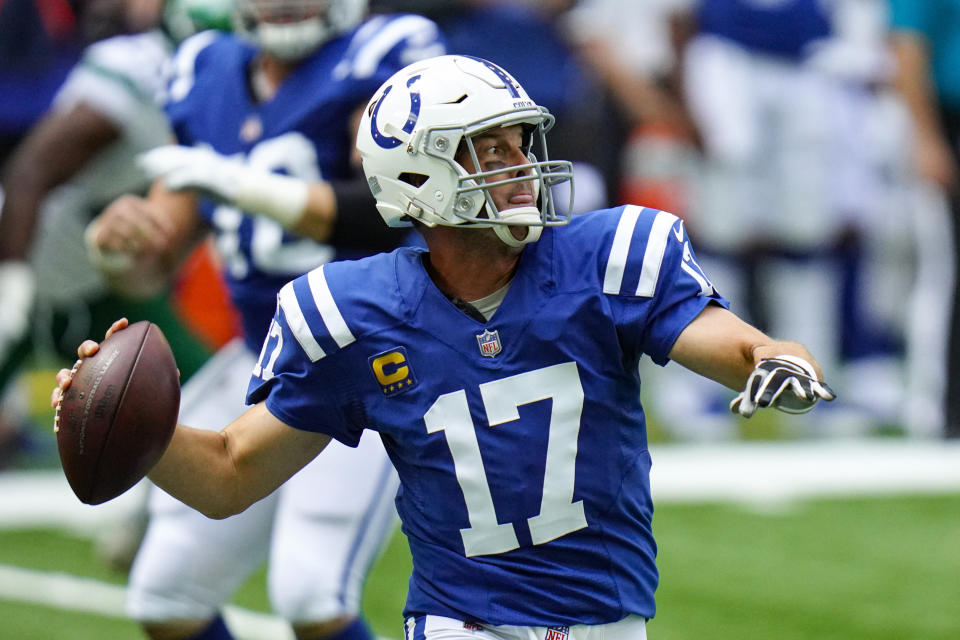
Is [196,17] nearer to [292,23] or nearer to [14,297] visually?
[14,297]

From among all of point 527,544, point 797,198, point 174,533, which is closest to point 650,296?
point 527,544

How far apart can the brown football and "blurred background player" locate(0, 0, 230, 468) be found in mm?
2122

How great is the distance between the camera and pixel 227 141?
3.97 meters

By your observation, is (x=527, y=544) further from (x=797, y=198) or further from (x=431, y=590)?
(x=797, y=198)

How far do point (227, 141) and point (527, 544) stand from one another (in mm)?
1614

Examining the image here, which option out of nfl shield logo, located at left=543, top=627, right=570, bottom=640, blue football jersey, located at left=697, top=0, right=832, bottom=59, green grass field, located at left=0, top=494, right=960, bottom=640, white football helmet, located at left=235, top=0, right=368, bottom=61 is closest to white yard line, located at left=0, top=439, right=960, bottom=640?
green grass field, located at left=0, top=494, right=960, bottom=640

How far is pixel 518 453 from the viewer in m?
2.76

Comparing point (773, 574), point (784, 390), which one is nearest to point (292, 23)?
point (784, 390)

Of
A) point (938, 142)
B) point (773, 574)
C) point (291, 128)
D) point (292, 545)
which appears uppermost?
point (291, 128)

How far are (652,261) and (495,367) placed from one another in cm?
33

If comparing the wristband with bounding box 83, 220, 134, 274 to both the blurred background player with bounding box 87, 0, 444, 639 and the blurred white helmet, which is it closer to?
the blurred background player with bounding box 87, 0, 444, 639

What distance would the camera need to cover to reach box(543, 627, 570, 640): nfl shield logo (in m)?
2.77

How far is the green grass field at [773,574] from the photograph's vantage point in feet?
16.3

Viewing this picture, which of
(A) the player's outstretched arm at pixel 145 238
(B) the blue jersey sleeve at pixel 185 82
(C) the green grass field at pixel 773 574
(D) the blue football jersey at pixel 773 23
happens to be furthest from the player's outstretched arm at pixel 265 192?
(D) the blue football jersey at pixel 773 23
